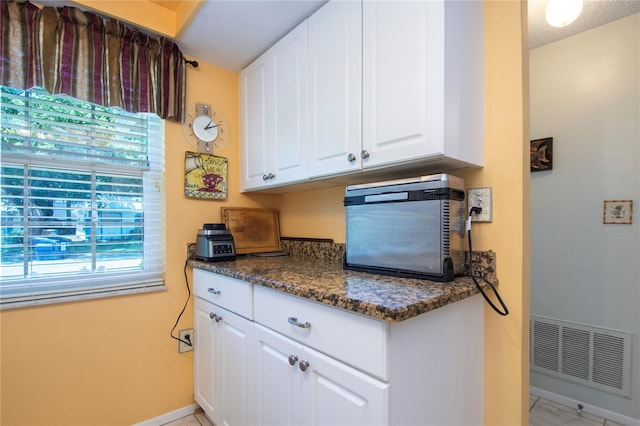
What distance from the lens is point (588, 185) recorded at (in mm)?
1891

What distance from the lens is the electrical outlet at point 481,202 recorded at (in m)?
1.20

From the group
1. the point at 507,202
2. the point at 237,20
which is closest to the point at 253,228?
the point at 237,20

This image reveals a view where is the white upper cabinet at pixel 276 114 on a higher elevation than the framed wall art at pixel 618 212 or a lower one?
higher

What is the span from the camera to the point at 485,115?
1.22 metres

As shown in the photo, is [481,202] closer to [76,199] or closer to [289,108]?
[289,108]

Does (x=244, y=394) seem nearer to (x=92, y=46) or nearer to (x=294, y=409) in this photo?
(x=294, y=409)

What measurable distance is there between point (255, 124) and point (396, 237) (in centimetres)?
119

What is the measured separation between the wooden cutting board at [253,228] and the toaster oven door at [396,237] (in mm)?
875

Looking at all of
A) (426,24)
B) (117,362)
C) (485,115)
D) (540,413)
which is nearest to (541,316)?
(540,413)

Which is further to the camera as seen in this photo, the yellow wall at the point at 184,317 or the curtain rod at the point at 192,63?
the curtain rod at the point at 192,63

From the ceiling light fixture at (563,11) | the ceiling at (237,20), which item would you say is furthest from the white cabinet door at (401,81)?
the ceiling light fixture at (563,11)

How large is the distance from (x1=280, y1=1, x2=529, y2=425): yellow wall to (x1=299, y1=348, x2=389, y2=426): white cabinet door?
0.64 metres

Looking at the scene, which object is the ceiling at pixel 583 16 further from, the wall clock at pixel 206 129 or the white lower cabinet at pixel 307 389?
the white lower cabinet at pixel 307 389

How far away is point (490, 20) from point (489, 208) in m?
0.75
